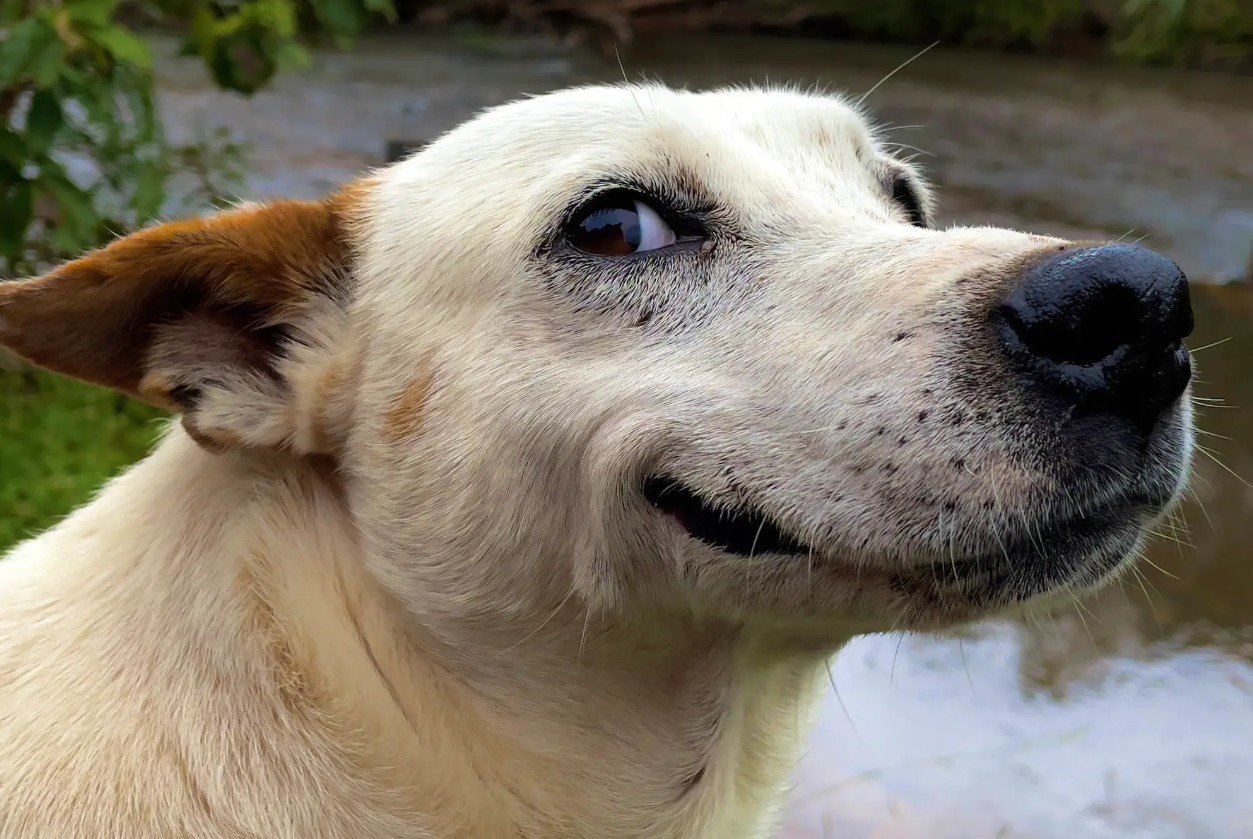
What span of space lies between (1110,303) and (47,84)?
3.29 m

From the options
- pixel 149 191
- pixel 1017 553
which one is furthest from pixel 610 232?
pixel 149 191

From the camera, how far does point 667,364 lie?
5.94 ft

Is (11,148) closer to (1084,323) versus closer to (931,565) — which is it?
(931,565)

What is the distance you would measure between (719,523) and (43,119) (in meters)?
3.14

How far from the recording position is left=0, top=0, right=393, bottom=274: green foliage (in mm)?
3449

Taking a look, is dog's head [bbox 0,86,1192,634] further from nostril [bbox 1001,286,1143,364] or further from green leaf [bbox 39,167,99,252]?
green leaf [bbox 39,167,99,252]

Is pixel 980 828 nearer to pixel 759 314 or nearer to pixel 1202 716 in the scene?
pixel 1202 716

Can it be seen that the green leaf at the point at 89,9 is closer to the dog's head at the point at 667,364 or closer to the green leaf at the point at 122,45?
the green leaf at the point at 122,45

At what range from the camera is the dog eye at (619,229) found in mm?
1932

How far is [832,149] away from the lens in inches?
89.0

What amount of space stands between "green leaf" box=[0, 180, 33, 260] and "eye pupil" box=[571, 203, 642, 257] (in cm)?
285

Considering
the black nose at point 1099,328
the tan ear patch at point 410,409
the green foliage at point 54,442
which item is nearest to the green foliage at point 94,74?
the green foliage at point 54,442

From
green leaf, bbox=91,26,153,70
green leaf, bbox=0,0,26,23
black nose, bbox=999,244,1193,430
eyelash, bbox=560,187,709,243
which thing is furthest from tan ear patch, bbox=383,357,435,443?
green leaf, bbox=0,0,26,23

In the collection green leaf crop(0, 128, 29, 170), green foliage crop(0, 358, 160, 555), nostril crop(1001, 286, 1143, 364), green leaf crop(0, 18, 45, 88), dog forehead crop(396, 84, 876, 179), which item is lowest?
green foliage crop(0, 358, 160, 555)
